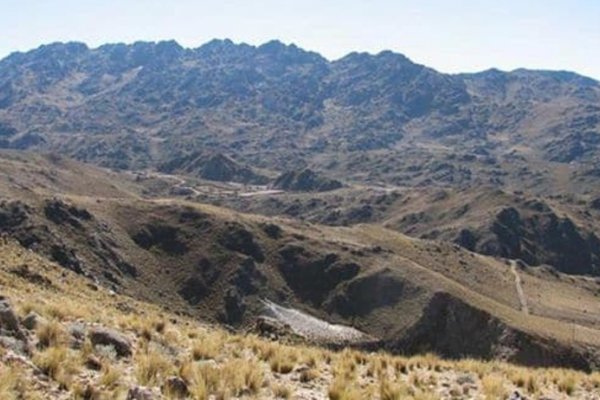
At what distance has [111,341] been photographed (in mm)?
17484

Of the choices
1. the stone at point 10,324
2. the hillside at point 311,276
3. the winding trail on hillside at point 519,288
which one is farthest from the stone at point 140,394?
the winding trail on hillside at point 519,288

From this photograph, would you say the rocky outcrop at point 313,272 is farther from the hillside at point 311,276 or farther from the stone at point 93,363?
the stone at point 93,363

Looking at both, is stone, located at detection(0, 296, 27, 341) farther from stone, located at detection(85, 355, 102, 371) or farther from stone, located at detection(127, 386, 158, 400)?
stone, located at detection(127, 386, 158, 400)

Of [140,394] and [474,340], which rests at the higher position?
[140,394]

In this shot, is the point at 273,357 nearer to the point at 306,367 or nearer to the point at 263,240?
the point at 306,367

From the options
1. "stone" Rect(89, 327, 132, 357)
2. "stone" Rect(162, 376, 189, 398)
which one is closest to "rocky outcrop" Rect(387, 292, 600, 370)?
"stone" Rect(89, 327, 132, 357)

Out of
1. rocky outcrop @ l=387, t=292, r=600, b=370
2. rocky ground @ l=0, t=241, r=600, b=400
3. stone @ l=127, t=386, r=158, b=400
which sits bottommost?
rocky outcrop @ l=387, t=292, r=600, b=370

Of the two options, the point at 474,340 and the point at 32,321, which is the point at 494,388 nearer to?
the point at 32,321

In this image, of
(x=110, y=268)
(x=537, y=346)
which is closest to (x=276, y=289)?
(x=110, y=268)

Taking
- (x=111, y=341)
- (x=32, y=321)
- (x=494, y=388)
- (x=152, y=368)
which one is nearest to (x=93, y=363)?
(x=152, y=368)

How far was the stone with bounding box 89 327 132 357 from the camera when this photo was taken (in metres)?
17.4

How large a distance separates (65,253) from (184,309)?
23.9m

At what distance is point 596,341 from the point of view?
128 meters

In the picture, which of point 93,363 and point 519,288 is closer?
point 93,363
